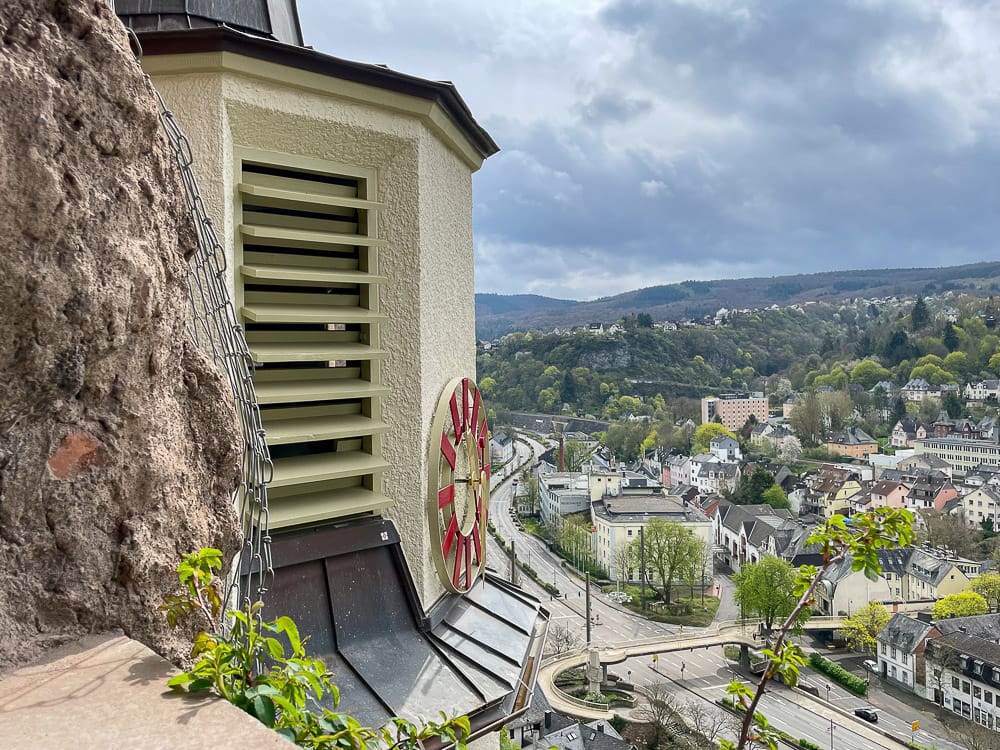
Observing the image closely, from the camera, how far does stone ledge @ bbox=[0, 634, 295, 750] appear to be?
4.76ft

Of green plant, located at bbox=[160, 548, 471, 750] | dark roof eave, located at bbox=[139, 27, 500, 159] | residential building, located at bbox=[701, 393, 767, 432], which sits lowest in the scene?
residential building, located at bbox=[701, 393, 767, 432]

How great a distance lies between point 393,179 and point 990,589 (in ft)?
155

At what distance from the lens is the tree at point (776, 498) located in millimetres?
64125

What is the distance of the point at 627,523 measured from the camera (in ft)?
171

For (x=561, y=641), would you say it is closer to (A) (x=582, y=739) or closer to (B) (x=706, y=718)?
(B) (x=706, y=718)

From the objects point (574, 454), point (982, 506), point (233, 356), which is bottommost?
point (574, 454)

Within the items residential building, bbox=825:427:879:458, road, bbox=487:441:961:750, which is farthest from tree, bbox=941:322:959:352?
road, bbox=487:441:961:750

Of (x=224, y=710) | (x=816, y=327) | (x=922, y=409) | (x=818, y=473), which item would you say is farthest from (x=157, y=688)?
(x=816, y=327)

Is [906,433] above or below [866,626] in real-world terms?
above

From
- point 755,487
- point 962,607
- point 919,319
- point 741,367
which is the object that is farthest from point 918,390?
point 962,607

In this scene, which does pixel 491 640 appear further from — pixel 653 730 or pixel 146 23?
pixel 653 730

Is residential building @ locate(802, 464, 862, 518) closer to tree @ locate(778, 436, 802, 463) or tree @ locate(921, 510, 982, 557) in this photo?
tree @ locate(921, 510, 982, 557)

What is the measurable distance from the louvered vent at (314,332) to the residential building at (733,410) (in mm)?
99344

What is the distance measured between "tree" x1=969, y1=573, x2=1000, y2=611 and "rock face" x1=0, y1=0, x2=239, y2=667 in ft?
160
